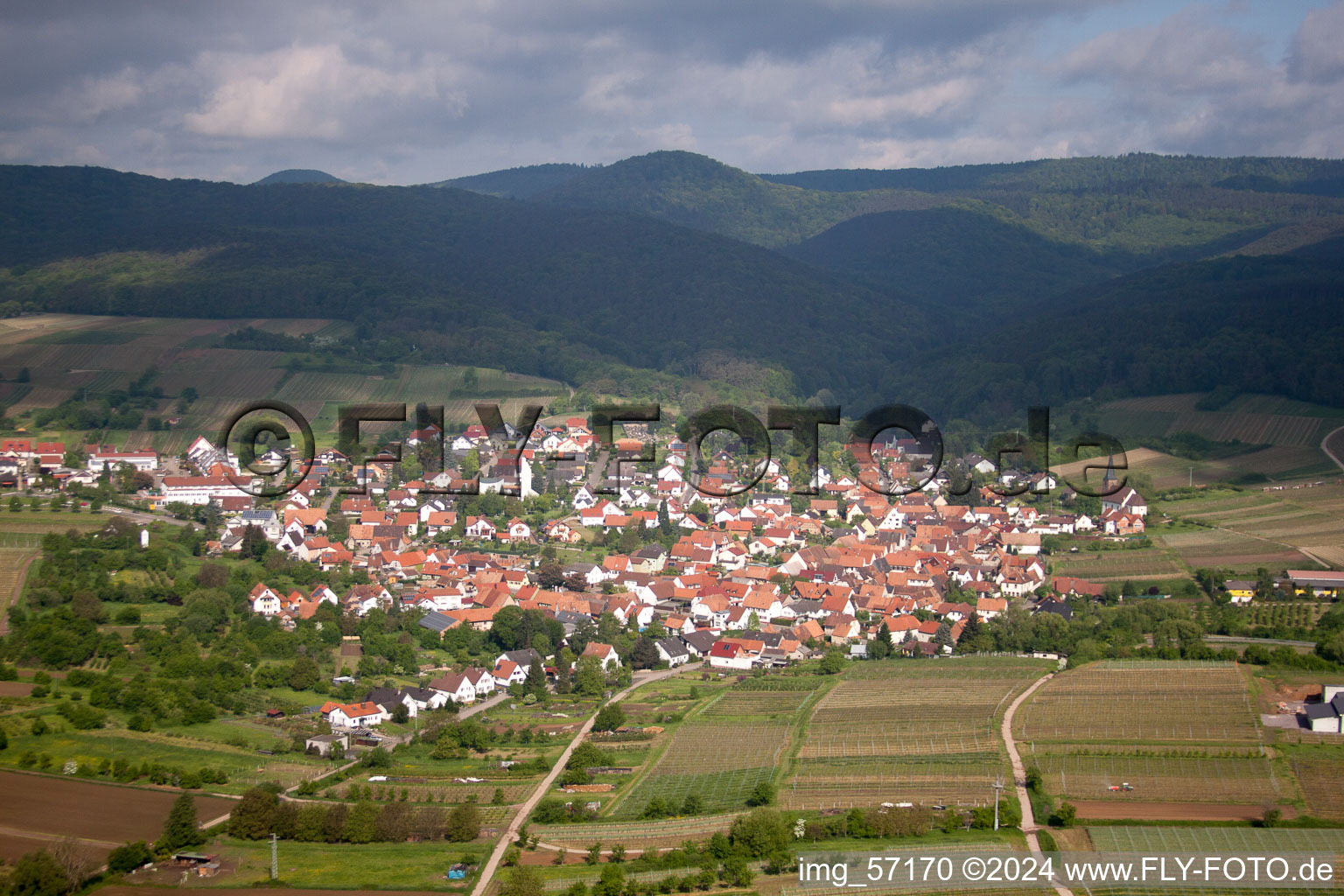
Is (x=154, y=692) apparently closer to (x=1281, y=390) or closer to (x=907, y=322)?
(x=1281, y=390)

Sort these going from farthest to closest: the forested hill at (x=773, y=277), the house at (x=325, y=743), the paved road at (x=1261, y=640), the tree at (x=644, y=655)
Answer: the forested hill at (x=773, y=277) → the tree at (x=644, y=655) → the paved road at (x=1261, y=640) → the house at (x=325, y=743)

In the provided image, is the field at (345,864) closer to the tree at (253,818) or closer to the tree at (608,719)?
the tree at (253,818)

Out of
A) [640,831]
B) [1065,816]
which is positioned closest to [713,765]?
[640,831]

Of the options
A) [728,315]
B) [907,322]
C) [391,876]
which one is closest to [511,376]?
[728,315]

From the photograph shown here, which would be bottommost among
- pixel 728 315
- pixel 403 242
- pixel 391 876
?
pixel 391 876

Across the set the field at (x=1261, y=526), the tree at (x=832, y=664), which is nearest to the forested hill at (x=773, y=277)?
the field at (x=1261, y=526)

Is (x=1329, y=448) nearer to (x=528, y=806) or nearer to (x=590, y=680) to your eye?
(x=590, y=680)
